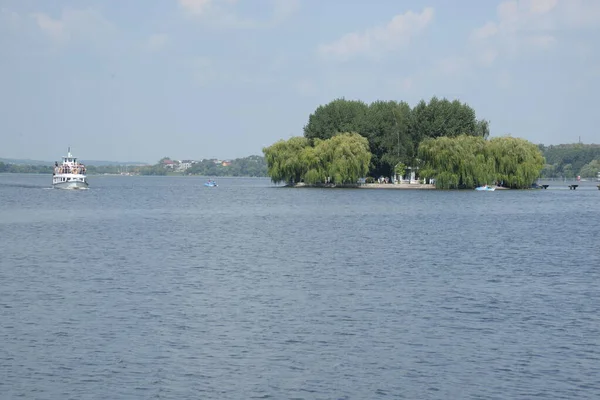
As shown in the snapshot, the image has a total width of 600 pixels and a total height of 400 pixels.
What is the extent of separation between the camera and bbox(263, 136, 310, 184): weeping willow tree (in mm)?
129750

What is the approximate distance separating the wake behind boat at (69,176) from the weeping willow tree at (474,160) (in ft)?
160

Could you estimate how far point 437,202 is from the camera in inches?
3848

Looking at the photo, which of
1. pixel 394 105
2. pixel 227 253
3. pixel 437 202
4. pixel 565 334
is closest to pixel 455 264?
pixel 227 253

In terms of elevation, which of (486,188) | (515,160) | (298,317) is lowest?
(298,317)

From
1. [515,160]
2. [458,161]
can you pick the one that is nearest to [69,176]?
[458,161]

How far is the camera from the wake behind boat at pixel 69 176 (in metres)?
133

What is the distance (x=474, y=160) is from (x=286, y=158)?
1102 inches

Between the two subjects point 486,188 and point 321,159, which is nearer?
point 486,188

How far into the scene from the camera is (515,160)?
11900 centimetres

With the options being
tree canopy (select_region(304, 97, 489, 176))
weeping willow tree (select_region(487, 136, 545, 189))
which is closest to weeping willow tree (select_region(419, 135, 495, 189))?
weeping willow tree (select_region(487, 136, 545, 189))

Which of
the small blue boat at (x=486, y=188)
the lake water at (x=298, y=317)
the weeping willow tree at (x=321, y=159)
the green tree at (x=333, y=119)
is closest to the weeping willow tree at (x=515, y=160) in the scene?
the small blue boat at (x=486, y=188)

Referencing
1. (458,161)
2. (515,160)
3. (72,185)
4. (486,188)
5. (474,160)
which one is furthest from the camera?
(72,185)

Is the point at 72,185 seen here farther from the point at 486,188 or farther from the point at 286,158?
the point at 486,188

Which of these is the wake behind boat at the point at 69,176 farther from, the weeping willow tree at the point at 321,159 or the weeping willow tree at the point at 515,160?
the weeping willow tree at the point at 515,160
